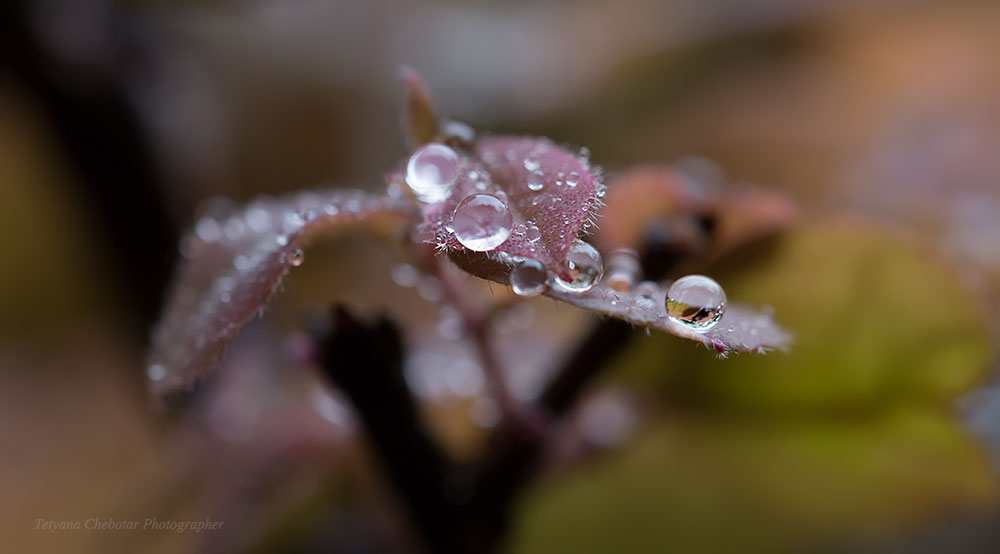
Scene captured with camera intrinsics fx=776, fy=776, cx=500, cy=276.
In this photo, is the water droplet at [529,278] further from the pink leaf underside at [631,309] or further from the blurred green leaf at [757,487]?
the blurred green leaf at [757,487]

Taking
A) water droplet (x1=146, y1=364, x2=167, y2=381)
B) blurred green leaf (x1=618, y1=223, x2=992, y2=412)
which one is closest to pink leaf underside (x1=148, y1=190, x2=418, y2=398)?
water droplet (x1=146, y1=364, x2=167, y2=381)

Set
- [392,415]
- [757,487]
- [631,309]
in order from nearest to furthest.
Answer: [631,309] → [392,415] → [757,487]

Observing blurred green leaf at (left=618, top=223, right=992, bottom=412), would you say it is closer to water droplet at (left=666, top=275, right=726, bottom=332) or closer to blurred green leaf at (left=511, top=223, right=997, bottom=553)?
blurred green leaf at (left=511, top=223, right=997, bottom=553)

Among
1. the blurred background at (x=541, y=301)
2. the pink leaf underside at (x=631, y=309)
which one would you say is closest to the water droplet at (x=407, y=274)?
the blurred background at (x=541, y=301)

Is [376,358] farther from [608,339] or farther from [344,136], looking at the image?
[344,136]

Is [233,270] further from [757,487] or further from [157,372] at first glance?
[757,487]

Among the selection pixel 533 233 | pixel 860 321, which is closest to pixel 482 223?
pixel 533 233
